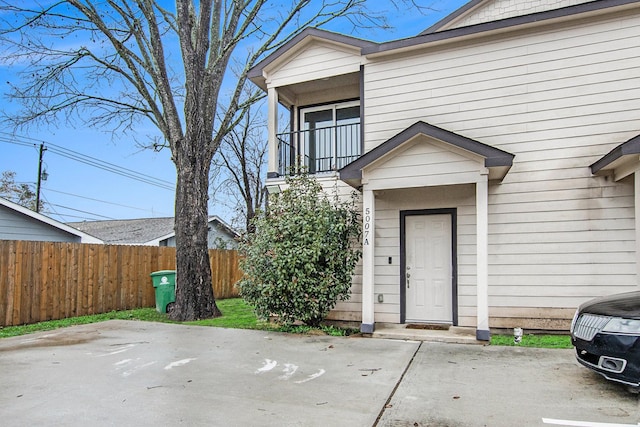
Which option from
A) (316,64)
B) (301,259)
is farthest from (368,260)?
(316,64)

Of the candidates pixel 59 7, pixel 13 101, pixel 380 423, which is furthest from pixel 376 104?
pixel 13 101

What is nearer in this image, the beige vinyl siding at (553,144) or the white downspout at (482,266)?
the white downspout at (482,266)

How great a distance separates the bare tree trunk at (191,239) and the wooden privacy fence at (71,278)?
2.44 m

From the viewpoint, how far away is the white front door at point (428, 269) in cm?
735

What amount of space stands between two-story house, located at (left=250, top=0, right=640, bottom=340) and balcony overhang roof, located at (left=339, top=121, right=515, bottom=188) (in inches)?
0.7

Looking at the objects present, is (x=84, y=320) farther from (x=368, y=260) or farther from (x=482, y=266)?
(x=482, y=266)

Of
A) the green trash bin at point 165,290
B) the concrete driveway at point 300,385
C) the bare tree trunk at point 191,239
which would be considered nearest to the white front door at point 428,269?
the concrete driveway at point 300,385

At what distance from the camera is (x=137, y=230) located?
74.1ft

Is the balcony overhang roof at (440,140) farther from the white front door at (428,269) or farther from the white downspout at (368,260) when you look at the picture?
the white front door at (428,269)

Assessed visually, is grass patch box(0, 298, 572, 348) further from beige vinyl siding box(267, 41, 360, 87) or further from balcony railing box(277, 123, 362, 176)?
beige vinyl siding box(267, 41, 360, 87)

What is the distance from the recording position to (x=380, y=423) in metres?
3.34

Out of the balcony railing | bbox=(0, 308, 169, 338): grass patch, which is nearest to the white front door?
the balcony railing

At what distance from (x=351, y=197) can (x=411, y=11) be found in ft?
20.1

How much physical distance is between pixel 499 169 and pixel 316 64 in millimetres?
4320
